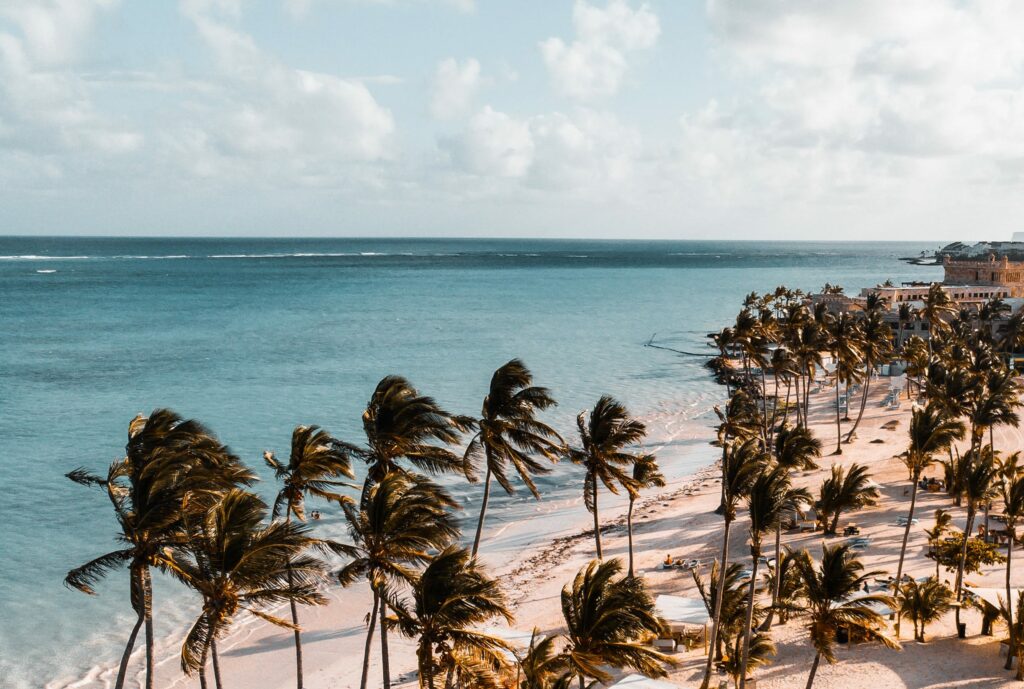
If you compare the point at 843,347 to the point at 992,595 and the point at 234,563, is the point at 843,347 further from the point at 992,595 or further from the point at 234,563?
the point at 234,563

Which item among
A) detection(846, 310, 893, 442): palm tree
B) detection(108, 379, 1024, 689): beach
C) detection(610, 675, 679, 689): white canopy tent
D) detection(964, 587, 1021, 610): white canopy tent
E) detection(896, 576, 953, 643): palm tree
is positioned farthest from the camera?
detection(846, 310, 893, 442): palm tree

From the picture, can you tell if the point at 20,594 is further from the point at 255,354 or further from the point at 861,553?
the point at 255,354

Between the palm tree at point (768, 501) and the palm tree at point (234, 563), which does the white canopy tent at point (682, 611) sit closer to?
the palm tree at point (768, 501)

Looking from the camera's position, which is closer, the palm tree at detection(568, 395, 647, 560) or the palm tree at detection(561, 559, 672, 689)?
the palm tree at detection(561, 559, 672, 689)

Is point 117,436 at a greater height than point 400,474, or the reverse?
point 400,474

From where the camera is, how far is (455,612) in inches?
693

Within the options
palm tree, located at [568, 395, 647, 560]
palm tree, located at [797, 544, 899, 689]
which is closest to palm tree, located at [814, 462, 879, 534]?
palm tree, located at [568, 395, 647, 560]

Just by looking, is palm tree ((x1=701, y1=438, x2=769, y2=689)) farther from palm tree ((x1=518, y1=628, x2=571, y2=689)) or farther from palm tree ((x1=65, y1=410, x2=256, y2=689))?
palm tree ((x1=65, y1=410, x2=256, y2=689))

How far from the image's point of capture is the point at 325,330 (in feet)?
400

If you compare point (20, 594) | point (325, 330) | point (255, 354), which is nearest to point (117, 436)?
point (20, 594)

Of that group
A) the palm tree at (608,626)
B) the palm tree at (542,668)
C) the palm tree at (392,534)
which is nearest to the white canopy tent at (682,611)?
the palm tree at (542,668)

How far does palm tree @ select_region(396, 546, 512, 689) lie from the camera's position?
17.6 m

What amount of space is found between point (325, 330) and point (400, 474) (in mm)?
103548

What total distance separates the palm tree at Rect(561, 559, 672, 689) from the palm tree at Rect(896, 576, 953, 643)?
40.9ft
